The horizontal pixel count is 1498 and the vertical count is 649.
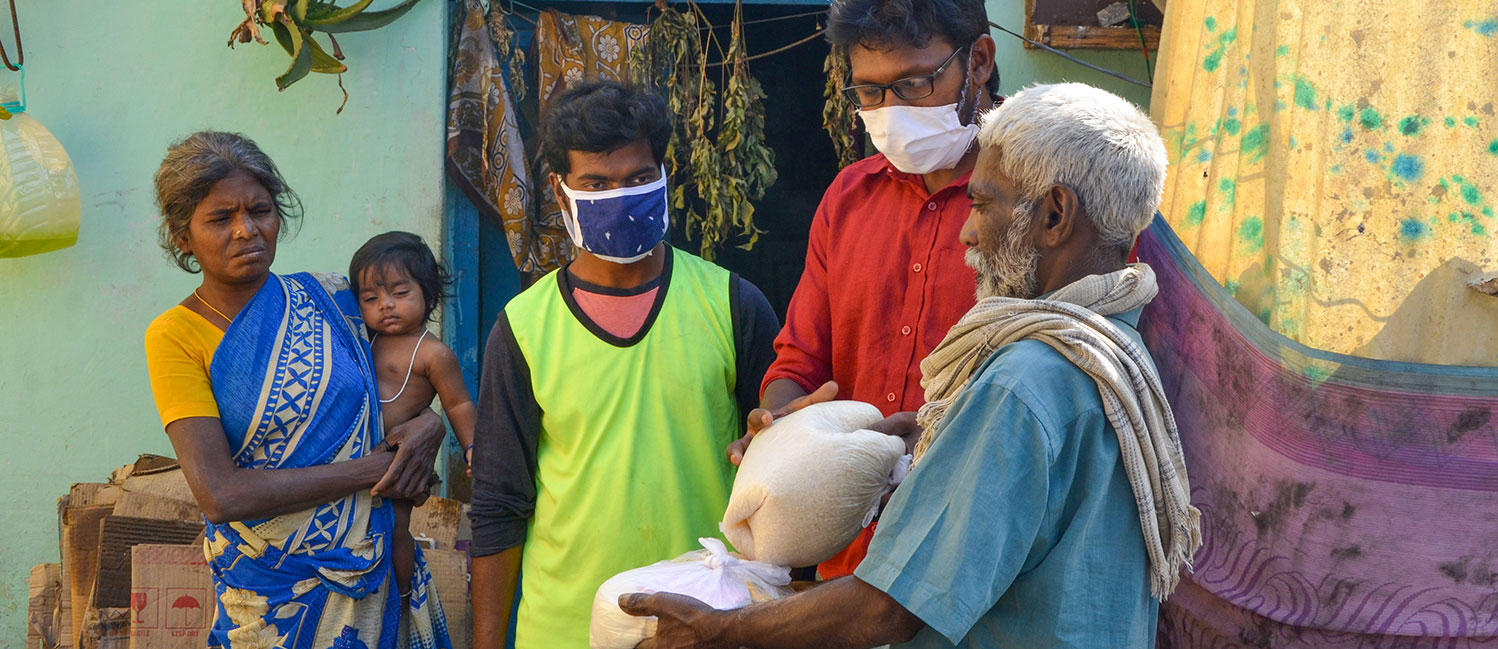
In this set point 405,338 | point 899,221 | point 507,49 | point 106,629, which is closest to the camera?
point 899,221

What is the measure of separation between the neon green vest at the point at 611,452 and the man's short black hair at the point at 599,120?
1.15 ft

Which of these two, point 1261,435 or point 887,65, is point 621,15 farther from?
point 1261,435

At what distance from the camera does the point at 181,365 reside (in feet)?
8.86

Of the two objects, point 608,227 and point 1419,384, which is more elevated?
point 608,227

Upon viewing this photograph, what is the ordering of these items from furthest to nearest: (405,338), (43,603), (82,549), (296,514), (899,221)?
(43,603) → (82,549) → (405,338) → (296,514) → (899,221)

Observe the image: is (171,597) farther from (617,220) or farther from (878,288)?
(878,288)

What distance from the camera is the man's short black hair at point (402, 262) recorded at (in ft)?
10.9

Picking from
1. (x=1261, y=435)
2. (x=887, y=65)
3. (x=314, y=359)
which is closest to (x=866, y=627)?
(x=1261, y=435)

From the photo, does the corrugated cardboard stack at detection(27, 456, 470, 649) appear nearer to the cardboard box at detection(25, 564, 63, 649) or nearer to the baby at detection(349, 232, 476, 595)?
the cardboard box at detection(25, 564, 63, 649)

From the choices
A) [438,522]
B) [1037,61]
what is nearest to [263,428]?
[438,522]

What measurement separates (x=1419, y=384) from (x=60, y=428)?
4427mm

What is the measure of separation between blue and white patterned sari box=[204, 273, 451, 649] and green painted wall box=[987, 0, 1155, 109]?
2577mm

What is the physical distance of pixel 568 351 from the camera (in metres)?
2.54

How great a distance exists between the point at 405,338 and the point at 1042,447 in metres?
2.24
